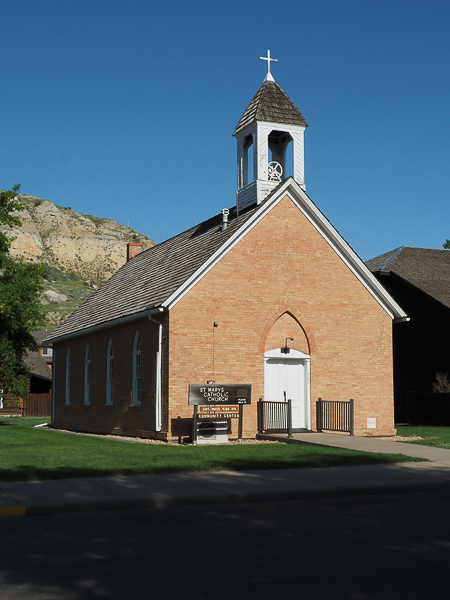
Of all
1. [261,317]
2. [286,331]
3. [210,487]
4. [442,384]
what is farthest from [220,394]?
[442,384]

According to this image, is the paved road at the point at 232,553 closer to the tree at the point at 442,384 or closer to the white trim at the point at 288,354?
the white trim at the point at 288,354

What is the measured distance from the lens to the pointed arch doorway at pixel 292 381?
21859 millimetres

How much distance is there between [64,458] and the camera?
14406 mm

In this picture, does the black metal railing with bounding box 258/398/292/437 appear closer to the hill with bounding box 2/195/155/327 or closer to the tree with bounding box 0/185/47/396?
the tree with bounding box 0/185/47/396

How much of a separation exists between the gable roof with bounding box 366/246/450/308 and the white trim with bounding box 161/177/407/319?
34.0 ft

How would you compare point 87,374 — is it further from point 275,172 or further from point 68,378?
point 275,172

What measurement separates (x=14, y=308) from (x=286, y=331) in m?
13.4

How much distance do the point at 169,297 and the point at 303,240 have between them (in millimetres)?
5390

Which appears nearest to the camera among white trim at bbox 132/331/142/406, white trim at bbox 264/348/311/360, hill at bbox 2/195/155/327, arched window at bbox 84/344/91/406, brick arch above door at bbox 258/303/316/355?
brick arch above door at bbox 258/303/316/355

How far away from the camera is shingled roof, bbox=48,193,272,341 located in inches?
862

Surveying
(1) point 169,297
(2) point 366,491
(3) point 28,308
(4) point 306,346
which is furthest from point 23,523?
(3) point 28,308

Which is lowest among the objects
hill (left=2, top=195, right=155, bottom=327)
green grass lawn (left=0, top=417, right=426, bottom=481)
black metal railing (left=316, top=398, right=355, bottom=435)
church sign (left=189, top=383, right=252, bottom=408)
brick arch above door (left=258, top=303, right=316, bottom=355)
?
green grass lawn (left=0, top=417, right=426, bottom=481)

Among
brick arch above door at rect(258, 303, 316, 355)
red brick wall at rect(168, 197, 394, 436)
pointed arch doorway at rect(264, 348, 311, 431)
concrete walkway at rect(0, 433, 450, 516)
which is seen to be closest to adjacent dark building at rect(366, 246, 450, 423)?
red brick wall at rect(168, 197, 394, 436)

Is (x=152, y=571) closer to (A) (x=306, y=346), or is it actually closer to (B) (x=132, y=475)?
(B) (x=132, y=475)
